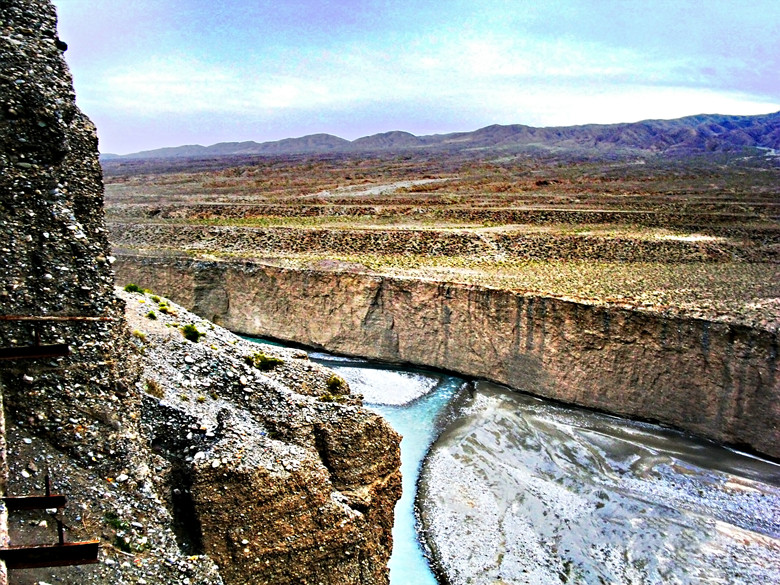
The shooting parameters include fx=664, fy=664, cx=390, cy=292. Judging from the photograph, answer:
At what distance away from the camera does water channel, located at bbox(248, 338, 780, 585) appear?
1559 cm

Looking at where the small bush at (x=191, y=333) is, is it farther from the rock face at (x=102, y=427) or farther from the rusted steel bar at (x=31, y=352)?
the rusted steel bar at (x=31, y=352)

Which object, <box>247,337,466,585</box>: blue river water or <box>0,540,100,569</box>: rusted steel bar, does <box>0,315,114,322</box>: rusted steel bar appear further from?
<box>247,337,466,585</box>: blue river water

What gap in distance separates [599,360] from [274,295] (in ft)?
53.2

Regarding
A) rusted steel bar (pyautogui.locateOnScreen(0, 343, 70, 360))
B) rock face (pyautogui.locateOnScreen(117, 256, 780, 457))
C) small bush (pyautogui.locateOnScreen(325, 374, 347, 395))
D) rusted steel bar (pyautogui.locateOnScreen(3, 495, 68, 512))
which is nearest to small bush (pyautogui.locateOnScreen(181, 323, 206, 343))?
small bush (pyautogui.locateOnScreen(325, 374, 347, 395))

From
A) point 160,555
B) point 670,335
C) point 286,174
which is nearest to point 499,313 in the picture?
point 670,335

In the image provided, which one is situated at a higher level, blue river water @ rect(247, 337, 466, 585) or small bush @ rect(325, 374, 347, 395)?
small bush @ rect(325, 374, 347, 395)

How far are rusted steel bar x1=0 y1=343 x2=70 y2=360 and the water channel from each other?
10667mm

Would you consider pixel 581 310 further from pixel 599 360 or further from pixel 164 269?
pixel 164 269

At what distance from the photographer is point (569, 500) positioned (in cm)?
1862

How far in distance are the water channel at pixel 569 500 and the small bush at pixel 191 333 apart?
7.38 meters

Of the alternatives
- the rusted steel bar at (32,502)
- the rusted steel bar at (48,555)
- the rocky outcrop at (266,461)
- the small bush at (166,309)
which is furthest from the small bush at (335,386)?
the rusted steel bar at (48,555)

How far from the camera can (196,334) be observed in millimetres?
11859

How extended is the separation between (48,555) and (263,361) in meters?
6.54

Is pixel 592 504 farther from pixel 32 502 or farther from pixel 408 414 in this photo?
pixel 32 502
